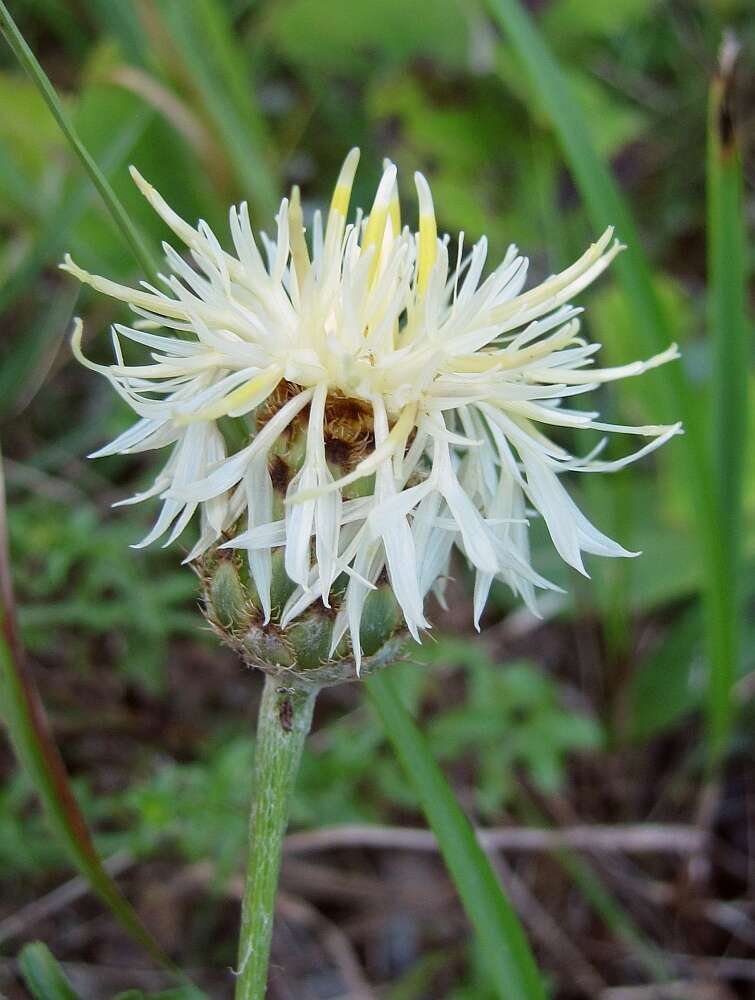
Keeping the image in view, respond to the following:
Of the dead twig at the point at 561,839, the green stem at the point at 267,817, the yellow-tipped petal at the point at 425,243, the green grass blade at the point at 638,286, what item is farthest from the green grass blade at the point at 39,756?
the green grass blade at the point at 638,286

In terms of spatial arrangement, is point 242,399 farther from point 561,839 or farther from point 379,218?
point 561,839

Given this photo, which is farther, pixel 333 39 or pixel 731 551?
pixel 333 39

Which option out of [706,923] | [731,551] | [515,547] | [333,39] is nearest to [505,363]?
[515,547]

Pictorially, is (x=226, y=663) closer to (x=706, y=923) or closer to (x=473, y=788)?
(x=473, y=788)

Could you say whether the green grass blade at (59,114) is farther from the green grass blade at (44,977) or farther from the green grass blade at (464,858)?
the green grass blade at (44,977)

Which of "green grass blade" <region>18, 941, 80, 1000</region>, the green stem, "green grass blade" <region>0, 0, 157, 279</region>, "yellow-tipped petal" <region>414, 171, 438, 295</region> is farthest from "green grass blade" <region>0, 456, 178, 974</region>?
"yellow-tipped petal" <region>414, 171, 438, 295</region>

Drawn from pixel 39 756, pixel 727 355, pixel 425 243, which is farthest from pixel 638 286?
pixel 39 756
